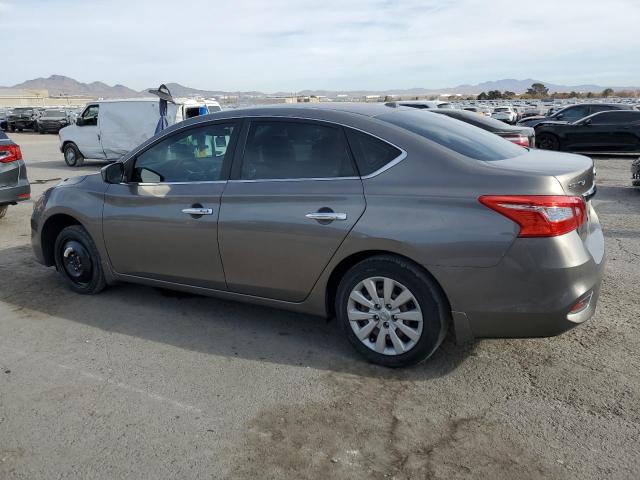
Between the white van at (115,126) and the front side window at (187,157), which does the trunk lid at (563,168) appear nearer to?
the front side window at (187,157)

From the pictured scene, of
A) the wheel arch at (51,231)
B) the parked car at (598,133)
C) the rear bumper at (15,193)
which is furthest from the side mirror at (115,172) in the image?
the parked car at (598,133)

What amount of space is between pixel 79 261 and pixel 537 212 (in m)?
3.95

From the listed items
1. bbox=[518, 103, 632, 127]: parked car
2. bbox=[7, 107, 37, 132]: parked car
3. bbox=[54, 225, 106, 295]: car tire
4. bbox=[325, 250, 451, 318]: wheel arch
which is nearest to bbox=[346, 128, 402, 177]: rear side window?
bbox=[325, 250, 451, 318]: wheel arch

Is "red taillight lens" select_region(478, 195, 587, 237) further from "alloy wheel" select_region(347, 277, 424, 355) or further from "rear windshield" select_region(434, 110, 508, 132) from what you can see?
"rear windshield" select_region(434, 110, 508, 132)

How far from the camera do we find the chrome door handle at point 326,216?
3797 millimetres

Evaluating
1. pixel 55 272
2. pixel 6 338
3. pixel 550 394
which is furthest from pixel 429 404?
pixel 55 272

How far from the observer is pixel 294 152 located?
13.6ft

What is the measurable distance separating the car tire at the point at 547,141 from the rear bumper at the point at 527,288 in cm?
1509

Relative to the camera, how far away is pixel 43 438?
3.17 m

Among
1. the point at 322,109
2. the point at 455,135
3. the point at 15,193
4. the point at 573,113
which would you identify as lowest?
the point at 573,113

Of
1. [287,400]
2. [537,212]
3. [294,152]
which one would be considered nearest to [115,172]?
[294,152]

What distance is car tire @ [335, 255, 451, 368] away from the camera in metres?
3.62

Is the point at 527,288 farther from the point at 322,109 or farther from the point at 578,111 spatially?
the point at 578,111

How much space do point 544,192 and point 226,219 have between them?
2.15 meters
